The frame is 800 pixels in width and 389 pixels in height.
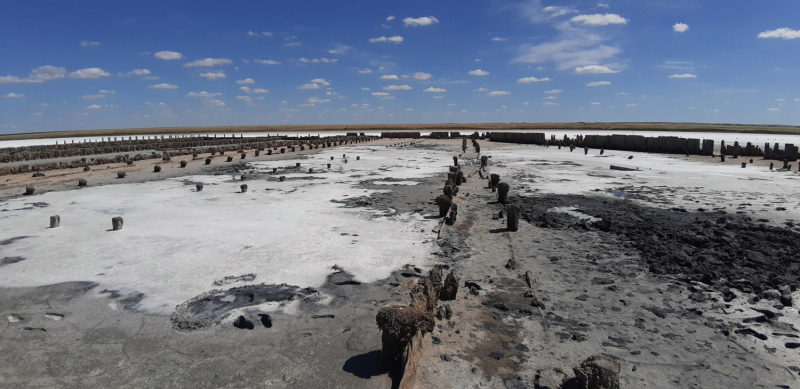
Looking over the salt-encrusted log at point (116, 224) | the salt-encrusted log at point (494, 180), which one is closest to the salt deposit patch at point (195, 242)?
the salt-encrusted log at point (116, 224)

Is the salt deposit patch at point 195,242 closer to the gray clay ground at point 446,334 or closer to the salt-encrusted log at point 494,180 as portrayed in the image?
the gray clay ground at point 446,334

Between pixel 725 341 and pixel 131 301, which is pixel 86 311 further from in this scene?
pixel 725 341

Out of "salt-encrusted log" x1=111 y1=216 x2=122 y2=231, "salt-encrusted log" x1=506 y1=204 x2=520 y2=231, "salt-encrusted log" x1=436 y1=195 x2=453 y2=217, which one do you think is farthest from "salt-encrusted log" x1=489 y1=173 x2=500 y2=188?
"salt-encrusted log" x1=111 y1=216 x2=122 y2=231

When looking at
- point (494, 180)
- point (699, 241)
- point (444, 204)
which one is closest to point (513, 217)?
point (444, 204)

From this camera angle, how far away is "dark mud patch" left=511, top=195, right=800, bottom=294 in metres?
6.34

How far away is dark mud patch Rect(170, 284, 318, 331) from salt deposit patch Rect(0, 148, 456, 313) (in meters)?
0.21

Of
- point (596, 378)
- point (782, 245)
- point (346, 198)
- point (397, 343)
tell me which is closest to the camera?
point (596, 378)

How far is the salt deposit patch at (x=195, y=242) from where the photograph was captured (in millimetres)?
6426

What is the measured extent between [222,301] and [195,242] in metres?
3.14

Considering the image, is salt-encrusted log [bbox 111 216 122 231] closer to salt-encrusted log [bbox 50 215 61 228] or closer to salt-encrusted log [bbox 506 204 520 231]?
salt-encrusted log [bbox 50 215 61 228]

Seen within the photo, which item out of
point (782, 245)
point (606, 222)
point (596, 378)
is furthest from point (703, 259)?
point (596, 378)

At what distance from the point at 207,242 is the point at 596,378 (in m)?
6.98

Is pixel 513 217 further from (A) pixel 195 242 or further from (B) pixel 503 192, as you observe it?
(A) pixel 195 242

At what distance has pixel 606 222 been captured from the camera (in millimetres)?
9680
